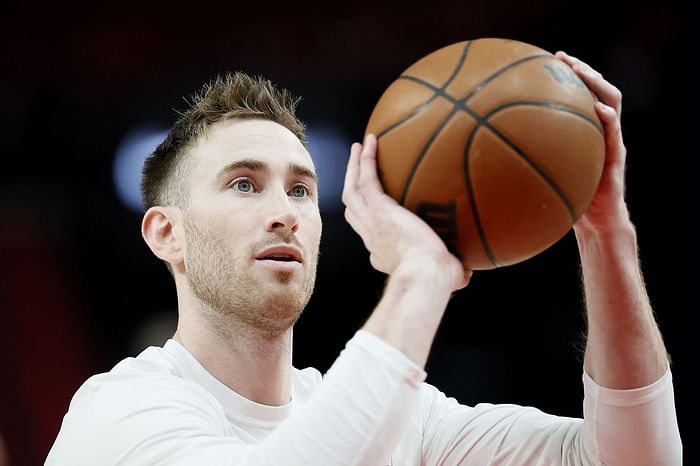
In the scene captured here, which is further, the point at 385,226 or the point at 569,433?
the point at 569,433

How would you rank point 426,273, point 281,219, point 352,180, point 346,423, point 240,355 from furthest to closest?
point 240,355 → point 281,219 → point 352,180 → point 426,273 → point 346,423

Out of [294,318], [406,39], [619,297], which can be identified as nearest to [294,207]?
[294,318]

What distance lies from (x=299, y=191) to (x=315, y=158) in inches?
124

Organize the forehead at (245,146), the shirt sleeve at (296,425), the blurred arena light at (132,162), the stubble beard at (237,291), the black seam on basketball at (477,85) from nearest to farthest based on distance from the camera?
the shirt sleeve at (296,425), the black seam on basketball at (477,85), the stubble beard at (237,291), the forehead at (245,146), the blurred arena light at (132,162)

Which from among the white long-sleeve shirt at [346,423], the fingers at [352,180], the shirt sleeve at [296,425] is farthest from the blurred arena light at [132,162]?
the fingers at [352,180]

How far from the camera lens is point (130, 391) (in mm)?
2652

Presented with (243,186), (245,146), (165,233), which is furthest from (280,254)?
(165,233)

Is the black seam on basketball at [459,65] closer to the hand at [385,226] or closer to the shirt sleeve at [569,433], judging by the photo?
the hand at [385,226]

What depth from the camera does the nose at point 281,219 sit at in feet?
10.0

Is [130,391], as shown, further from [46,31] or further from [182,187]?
[46,31]

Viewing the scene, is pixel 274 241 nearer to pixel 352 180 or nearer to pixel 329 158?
pixel 352 180

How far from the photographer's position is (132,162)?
620 centimetres

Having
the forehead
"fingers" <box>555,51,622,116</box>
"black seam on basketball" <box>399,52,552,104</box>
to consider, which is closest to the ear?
the forehead

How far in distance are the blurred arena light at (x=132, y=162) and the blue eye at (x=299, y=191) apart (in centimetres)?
309
